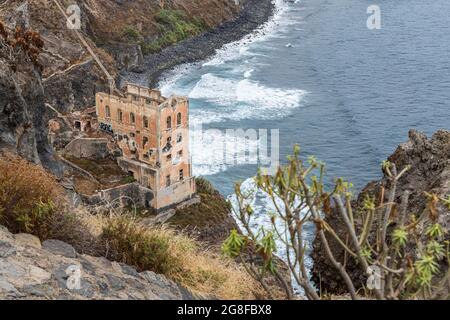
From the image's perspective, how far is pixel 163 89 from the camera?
8475 cm

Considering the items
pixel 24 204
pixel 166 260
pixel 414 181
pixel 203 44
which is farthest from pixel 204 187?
pixel 203 44

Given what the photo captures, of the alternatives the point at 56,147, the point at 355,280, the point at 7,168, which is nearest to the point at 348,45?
the point at 56,147

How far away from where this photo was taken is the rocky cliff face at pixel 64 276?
1092 cm

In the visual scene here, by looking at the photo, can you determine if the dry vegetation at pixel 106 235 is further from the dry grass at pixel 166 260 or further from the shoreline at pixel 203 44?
the shoreline at pixel 203 44

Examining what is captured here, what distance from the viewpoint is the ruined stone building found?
156ft

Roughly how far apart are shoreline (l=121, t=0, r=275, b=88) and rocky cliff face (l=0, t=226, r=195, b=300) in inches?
2927

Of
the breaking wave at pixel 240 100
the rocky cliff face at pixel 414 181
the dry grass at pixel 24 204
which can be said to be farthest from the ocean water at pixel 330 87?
the dry grass at pixel 24 204

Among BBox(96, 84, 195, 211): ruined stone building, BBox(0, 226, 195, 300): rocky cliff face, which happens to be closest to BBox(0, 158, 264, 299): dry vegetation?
BBox(0, 226, 195, 300): rocky cliff face

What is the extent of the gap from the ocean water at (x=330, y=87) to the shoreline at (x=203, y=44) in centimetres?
228

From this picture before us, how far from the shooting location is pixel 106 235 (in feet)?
46.6

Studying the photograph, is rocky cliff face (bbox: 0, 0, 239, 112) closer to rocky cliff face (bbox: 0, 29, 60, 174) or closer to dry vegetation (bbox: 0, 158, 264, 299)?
rocky cliff face (bbox: 0, 29, 60, 174)

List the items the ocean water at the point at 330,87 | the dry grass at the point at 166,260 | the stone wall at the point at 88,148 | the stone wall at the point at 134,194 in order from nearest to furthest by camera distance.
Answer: the dry grass at the point at 166,260, the stone wall at the point at 134,194, the stone wall at the point at 88,148, the ocean water at the point at 330,87

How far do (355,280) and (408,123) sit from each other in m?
49.1

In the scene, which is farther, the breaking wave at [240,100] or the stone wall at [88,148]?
the breaking wave at [240,100]
